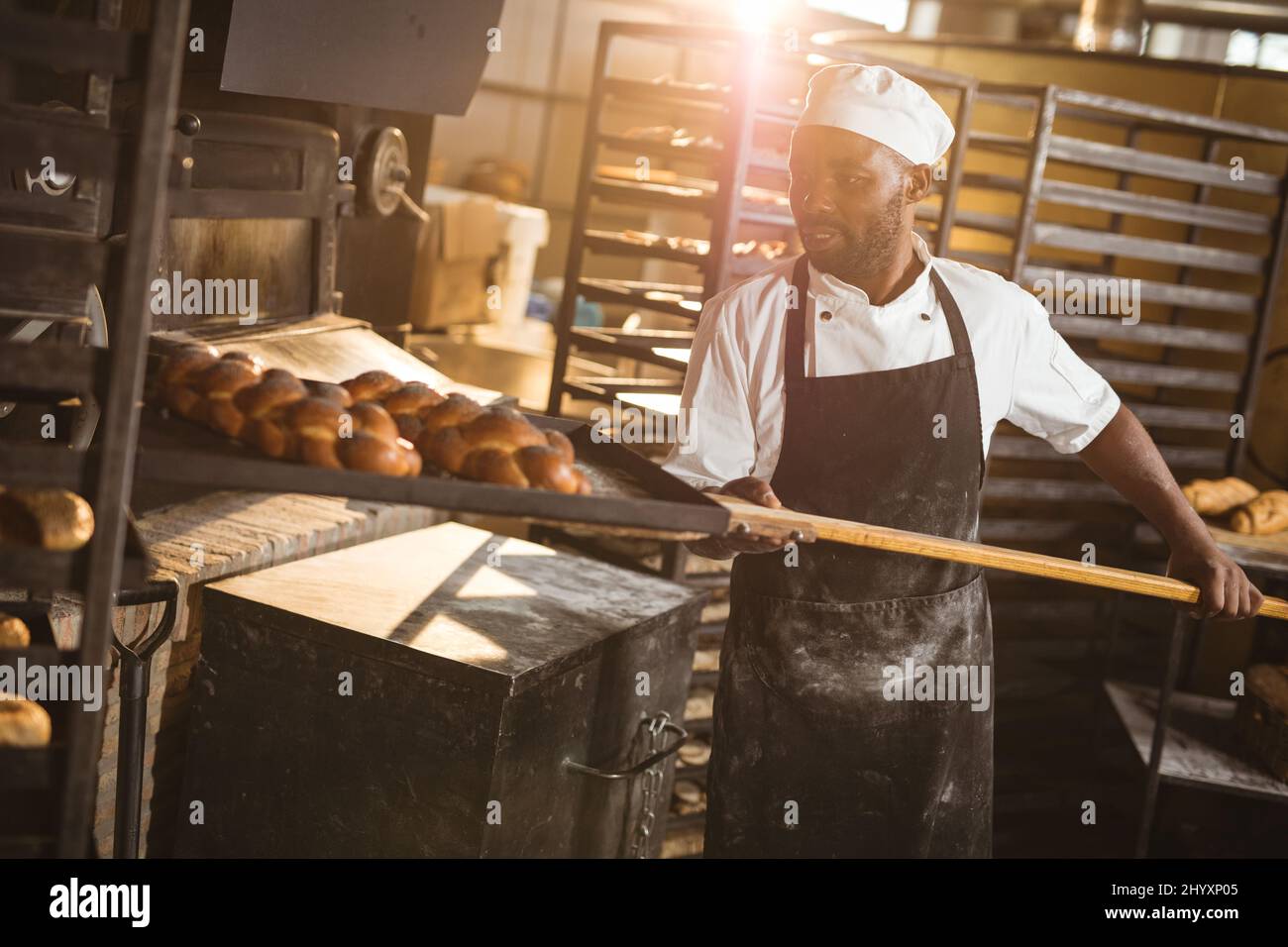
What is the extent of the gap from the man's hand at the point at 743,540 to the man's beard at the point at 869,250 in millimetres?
446

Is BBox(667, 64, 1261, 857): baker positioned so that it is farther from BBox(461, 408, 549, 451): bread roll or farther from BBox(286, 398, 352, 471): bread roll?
BBox(286, 398, 352, 471): bread roll

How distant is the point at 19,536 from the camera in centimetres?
151

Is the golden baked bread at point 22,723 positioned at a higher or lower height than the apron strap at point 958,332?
lower

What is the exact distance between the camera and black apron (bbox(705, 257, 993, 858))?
2289mm

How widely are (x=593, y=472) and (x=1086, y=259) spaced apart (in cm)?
411

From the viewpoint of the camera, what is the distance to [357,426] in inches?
64.9

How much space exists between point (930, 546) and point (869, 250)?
1.91 feet

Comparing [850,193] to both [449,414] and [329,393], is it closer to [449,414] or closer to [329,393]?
[449,414]

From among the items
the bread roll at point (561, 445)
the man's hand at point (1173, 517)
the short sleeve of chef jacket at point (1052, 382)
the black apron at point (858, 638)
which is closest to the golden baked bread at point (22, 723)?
the bread roll at point (561, 445)

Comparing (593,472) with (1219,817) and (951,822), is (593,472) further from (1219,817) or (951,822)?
(1219,817)

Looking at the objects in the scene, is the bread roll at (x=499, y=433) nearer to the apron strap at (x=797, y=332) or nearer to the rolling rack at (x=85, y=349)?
the rolling rack at (x=85, y=349)

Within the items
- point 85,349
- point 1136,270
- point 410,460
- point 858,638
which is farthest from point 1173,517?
point 1136,270

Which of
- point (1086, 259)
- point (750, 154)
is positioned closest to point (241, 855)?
point (750, 154)

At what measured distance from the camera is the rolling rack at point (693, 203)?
3.67m
